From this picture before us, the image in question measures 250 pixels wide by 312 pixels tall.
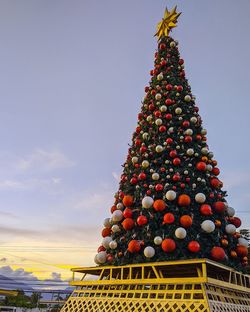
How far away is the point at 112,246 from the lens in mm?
9180

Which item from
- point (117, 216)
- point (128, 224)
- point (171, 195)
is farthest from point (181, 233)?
point (117, 216)

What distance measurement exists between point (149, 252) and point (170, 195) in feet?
5.95

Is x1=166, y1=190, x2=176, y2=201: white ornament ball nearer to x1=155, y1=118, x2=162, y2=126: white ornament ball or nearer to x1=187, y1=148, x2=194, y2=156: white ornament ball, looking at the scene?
x1=187, y1=148, x2=194, y2=156: white ornament ball

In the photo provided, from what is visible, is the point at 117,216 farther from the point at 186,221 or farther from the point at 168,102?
the point at 168,102

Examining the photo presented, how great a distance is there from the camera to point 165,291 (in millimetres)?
7340

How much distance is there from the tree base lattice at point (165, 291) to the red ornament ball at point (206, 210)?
154cm

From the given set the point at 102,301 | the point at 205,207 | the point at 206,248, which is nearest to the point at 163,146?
the point at 205,207

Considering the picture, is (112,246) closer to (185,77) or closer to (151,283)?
(151,283)

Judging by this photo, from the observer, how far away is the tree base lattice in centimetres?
691

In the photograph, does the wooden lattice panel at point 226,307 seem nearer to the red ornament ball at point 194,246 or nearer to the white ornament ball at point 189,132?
the red ornament ball at point 194,246

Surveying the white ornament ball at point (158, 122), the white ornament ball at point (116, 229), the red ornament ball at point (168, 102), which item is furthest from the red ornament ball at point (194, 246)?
the red ornament ball at point (168, 102)

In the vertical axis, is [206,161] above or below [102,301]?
above

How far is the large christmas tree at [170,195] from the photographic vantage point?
836 cm

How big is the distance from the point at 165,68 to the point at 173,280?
854cm
